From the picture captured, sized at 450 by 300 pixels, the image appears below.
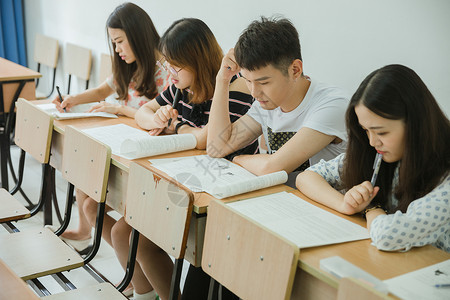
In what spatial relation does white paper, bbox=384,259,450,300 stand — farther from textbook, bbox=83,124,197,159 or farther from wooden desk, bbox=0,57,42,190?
wooden desk, bbox=0,57,42,190

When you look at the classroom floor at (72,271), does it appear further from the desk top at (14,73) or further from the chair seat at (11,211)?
the desk top at (14,73)

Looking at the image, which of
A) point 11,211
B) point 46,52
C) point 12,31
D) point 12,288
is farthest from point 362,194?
point 12,31

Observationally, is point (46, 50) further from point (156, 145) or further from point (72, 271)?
point (156, 145)

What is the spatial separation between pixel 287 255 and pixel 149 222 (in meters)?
0.58

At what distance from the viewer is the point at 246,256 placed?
1.24 meters

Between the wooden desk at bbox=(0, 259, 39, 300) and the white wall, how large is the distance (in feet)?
4.95

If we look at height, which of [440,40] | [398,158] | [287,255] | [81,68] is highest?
[440,40]

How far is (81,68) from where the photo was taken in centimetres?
424

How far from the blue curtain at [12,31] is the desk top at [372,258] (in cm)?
449

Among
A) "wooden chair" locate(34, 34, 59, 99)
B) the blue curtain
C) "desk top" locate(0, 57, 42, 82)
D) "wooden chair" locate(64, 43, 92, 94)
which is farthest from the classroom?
the blue curtain

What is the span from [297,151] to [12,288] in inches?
37.1

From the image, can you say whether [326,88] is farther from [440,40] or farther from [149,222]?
[149,222]

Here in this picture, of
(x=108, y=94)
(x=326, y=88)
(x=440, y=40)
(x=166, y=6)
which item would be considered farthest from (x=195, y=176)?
(x=166, y=6)

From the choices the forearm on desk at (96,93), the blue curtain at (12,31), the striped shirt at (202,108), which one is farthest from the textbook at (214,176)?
the blue curtain at (12,31)
